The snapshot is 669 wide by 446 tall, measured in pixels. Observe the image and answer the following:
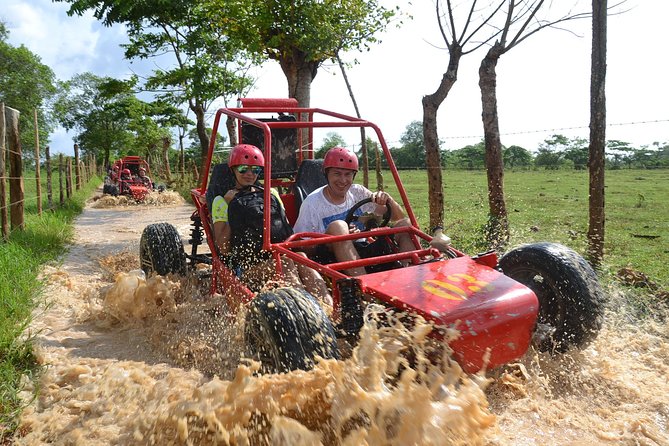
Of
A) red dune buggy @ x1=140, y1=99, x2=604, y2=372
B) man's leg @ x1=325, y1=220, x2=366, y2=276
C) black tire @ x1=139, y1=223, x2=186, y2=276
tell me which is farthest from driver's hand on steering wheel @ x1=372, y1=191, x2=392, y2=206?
black tire @ x1=139, y1=223, x2=186, y2=276

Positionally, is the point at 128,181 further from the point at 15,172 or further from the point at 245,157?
the point at 245,157

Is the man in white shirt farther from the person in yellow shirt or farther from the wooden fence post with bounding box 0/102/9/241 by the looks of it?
the wooden fence post with bounding box 0/102/9/241

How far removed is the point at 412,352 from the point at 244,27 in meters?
8.84

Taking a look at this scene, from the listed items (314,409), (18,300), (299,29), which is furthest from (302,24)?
(314,409)

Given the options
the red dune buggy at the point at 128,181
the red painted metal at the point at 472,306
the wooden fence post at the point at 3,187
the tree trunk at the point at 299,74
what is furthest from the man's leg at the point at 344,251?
the red dune buggy at the point at 128,181

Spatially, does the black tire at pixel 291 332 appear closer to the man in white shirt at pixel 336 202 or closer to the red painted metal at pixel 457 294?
the red painted metal at pixel 457 294

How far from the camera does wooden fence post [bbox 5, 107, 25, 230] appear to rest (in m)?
7.14

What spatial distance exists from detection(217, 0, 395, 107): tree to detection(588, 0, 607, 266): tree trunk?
5065 millimetres

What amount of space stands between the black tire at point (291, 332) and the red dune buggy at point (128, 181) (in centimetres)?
1361

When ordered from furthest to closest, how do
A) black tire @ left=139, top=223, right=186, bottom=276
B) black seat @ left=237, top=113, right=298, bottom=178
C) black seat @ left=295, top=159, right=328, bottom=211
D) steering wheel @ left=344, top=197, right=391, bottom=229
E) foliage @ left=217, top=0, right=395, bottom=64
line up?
1. foliage @ left=217, top=0, right=395, bottom=64
2. black seat @ left=237, top=113, right=298, bottom=178
3. black tire @ left=139, top=223, right=186, bottom=276
4. black seat @ left=295, top=159, right=328, bottom=211
5. steering wheel @ left=344, top=197, right=391, bottom=229

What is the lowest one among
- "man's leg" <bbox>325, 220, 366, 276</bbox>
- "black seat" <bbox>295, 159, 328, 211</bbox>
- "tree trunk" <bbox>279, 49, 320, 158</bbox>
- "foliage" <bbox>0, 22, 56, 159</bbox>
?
"man's leg" <bbox>325, 220, 366, 276</bbox>

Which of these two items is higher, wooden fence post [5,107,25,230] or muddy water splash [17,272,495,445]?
wooden fence post [5,107,25,230]

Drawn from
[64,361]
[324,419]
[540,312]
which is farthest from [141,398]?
[540,312]

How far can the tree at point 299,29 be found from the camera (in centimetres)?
945
